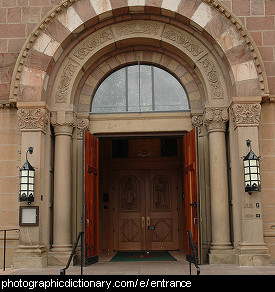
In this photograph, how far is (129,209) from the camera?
15.6 m

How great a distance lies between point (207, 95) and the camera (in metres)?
11.4

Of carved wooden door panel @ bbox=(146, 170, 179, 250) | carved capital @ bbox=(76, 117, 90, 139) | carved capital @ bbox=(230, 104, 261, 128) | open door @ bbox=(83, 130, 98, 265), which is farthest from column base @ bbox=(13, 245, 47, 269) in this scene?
carved wooden door panel @ bbox=(146, 170, 179, 250)

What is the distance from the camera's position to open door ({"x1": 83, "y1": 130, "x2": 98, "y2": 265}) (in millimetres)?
10781

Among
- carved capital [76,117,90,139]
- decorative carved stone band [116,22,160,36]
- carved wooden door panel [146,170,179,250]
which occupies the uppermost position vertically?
decorative carved stone band [116,22,160,36]

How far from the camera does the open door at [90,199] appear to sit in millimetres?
10781

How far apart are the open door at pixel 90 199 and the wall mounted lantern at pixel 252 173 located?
3789 mm

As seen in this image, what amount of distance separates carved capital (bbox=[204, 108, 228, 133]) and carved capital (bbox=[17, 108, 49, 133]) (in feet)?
13.4

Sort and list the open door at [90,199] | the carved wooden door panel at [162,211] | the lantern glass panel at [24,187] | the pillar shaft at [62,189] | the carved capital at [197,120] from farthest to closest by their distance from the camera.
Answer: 1. the carved wooden door panel at [162,211]
2. the carved capital at [197,120]
3. the pillar shaft at [62,189]
4. the open door at [90,199]
5. the lantern glass panel at [24,187]

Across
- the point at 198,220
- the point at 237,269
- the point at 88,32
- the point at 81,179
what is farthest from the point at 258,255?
the point at 88,32

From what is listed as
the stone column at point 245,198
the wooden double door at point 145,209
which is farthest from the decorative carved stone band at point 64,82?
the wooden double door at point 145,209

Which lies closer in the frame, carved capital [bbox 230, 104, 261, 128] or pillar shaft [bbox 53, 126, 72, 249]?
carved capital [bbox 230, 104, 261, 128]

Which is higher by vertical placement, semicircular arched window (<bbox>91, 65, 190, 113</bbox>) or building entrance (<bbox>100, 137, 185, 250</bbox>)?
semicircular arched window (<bbox>91, 65, 190, 113</bbox>)

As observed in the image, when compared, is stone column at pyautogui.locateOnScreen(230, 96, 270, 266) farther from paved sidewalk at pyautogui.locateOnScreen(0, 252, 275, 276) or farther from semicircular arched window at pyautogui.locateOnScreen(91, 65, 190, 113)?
semicircular arched window at pyautogui.locateOnScreen(91, 65, 190, 113)

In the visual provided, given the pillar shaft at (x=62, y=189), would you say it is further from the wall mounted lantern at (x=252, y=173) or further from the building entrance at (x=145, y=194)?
the building entrance at (x=145, y=194)
